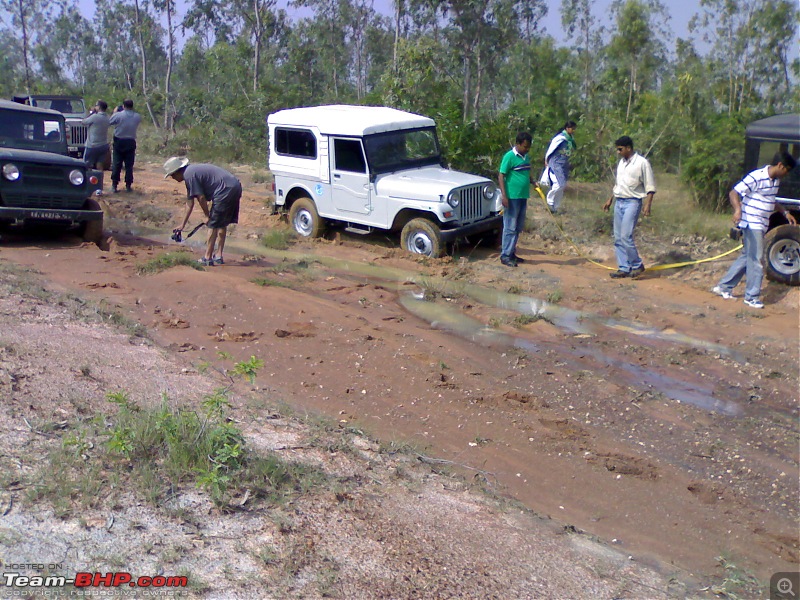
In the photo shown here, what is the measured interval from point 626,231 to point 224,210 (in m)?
5.03

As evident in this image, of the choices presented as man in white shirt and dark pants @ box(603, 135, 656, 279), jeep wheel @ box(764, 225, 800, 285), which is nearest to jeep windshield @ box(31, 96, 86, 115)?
man in white shirt and dark pants @ box(603, 135, 656, 279)

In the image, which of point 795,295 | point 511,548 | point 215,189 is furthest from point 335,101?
point 511,548

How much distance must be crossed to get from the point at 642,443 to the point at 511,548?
2178 mm

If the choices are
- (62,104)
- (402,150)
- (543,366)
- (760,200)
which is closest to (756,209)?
(760,200)

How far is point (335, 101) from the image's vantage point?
25953 mm

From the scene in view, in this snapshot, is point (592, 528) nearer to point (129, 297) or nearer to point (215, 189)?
point (129, 297)

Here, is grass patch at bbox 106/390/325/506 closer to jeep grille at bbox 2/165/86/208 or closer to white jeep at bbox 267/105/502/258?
white jeep at bbox 267/105/502/258

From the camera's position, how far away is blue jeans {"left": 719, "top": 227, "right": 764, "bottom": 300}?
8.74 meters

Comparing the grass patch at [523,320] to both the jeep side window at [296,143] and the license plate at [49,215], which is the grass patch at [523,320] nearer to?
the jeep side window at [296,143]

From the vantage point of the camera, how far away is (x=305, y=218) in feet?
40.8

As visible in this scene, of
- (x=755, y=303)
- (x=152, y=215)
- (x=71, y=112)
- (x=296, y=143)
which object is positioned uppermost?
(x=71, y=112)

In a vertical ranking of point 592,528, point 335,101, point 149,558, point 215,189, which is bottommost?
point 592,528

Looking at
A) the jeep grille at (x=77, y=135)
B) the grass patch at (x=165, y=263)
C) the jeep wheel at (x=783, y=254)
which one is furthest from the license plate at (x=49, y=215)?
the jeep grille at (x=77, y=135)

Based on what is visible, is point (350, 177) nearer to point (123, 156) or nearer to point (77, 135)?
point (123, 156)
